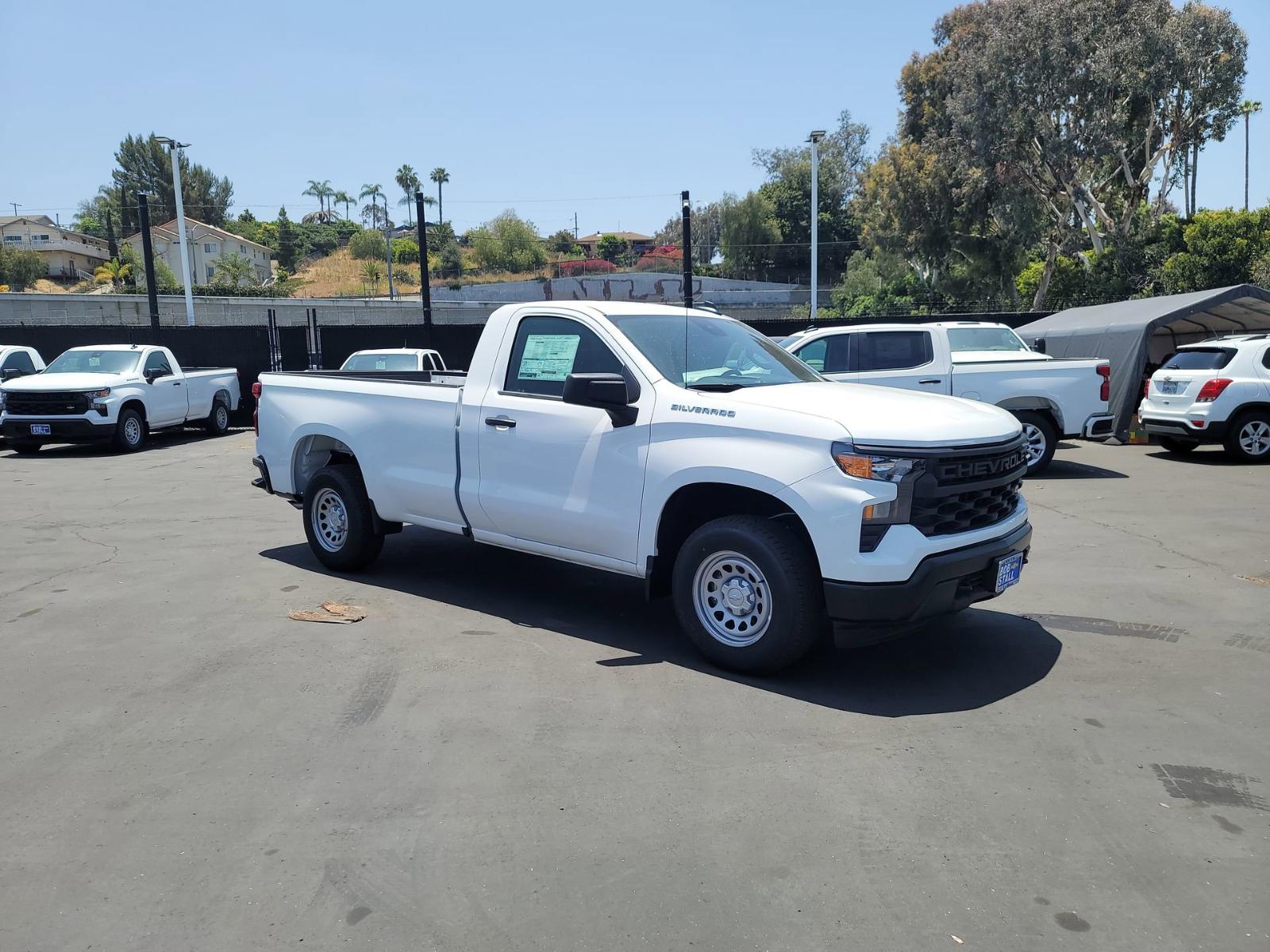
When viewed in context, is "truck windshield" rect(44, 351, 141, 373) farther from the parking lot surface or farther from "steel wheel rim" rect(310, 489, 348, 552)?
"steel wheel rim" rect(310, 489, 348, 552)

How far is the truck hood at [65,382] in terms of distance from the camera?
16.2 meters

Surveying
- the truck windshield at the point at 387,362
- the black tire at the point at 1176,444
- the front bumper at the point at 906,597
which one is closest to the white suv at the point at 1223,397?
the black tire at the point at 1176,444

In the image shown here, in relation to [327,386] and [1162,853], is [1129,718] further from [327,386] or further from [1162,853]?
[327,386]

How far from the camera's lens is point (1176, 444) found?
49.6 ft

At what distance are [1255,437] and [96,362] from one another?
18523 mm

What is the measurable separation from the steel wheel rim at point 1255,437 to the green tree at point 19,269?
93434 mm

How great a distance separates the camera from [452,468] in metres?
6.86

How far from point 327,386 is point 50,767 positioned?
3.89 m

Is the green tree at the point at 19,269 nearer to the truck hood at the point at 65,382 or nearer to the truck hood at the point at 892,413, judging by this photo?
the truck hood at the point at 65,382

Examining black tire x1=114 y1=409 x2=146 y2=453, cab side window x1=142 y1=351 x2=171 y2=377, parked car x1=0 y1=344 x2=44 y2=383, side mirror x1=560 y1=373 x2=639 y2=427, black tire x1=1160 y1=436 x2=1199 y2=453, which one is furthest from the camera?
parked car x1=0 y1=344 x2=44 y2=383

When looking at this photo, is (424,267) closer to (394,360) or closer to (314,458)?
(394,360)

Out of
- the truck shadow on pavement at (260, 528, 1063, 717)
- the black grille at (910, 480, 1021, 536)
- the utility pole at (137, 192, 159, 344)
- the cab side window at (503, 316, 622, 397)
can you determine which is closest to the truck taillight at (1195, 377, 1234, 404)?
the truck shadow on pavement at (260, 528, 1063, 717)

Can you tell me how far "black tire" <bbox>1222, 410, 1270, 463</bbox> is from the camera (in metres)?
13.9

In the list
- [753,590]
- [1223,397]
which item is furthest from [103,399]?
[1223,397]
